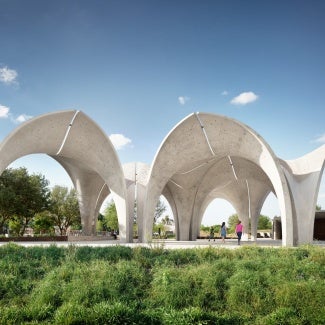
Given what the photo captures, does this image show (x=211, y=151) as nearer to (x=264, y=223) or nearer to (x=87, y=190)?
(x=87, y=190)

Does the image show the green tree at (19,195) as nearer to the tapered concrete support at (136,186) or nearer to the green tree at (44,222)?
the tapered concrete support at (136,186)

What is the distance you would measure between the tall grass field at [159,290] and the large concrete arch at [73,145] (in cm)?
969

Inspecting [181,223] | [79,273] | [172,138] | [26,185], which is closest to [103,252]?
[79,273]

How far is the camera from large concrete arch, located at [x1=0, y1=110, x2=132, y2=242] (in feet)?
67.7

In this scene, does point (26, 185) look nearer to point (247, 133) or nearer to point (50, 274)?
point (247, 133)

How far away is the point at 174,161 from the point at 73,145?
6721 millimetres

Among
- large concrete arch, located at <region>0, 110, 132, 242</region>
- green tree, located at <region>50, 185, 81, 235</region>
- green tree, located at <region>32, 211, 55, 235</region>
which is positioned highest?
large concrete arch, located at <region>0, 110, 132, 242</region>

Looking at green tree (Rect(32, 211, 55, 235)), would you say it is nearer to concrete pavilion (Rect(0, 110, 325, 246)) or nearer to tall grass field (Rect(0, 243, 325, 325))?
concrete pavilion (Rect(0, 110, 325, 246))

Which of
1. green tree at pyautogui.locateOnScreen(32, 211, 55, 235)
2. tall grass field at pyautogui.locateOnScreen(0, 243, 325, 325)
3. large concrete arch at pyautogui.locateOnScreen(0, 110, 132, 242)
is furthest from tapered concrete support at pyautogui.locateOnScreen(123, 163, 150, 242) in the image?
green tree at pyautogui.locateOnScreen(32, 211, 55, 235)

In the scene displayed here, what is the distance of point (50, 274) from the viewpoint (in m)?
10.1

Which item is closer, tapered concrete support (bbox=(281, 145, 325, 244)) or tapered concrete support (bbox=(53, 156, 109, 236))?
tapered concrete support (bbox=(281, 145, 325, 244))

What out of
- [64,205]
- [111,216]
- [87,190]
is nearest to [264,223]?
[111,216]

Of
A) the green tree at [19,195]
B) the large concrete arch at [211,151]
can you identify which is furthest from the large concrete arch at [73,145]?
the green tree at [19,195]

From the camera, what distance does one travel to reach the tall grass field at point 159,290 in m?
7.83
